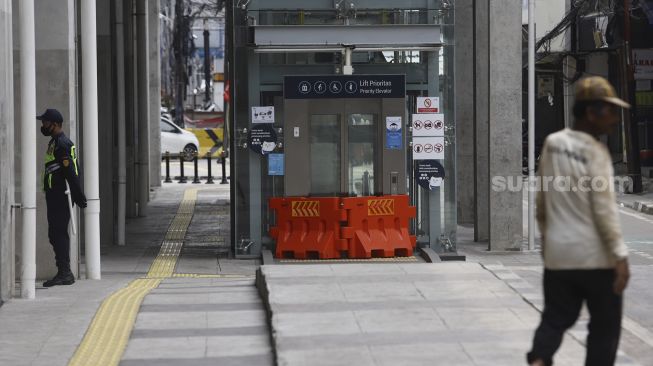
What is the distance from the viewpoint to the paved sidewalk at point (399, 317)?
8.43m

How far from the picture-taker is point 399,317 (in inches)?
385

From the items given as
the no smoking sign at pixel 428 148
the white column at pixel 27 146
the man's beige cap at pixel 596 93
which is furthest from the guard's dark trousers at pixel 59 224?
the man's beige cap at pixel 596 93

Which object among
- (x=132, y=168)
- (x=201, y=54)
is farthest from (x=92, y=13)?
(x=201, y=54)

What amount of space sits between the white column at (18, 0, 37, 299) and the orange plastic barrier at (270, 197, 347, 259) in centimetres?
554

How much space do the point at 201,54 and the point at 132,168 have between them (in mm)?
72319

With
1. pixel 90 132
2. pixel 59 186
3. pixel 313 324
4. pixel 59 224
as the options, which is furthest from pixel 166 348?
pixel 90 132

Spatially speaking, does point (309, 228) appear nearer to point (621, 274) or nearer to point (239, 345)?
point (239, 345)

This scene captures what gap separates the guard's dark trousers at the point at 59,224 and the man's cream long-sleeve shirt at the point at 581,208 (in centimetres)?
768

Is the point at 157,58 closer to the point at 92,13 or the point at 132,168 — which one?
the point at 132,168

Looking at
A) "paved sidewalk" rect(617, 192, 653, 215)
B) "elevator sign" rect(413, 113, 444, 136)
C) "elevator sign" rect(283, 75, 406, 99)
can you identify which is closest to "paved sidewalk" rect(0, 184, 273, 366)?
"elevator sign" rect(283, 75, 406, 99)

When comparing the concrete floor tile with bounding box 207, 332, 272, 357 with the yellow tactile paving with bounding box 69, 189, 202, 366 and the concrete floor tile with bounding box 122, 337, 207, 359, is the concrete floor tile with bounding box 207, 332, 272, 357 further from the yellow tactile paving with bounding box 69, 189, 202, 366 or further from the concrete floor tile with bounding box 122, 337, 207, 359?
the yellow tactile paving with bounding box 69, 189, 202, 366

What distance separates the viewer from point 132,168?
81.9 feet

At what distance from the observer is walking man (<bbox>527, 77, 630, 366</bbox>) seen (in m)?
6.57

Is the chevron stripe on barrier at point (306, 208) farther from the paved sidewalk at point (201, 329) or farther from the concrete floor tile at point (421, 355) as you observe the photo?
the concrete floor tile at point (421, 355)
